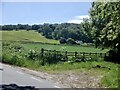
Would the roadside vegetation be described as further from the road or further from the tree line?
the tree line

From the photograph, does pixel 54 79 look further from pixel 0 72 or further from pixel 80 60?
pixel 80 60

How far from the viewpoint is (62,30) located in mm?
154500

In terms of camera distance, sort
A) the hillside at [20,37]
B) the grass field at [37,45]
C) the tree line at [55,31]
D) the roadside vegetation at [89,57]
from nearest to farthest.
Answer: the roadside vegetation at [89,57] → the grass field at [37,45] → the hillside at [20,37] → the tree line at [55,31]

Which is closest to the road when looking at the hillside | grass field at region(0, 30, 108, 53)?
grass field at region(0, 30, 108, 53)

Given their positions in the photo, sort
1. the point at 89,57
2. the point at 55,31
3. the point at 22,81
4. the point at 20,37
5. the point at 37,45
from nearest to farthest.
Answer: the point at 22,81
the point at 89,57
the point at 37,45
the point at 20,37
the point at 55,31

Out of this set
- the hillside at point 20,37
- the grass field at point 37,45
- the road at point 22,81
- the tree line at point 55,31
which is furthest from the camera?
the tree line at point 55,31

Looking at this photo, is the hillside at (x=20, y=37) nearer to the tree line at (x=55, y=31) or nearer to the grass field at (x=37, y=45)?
the grass field at (x=37, y=45)

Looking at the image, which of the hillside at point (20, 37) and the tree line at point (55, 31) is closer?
the hillside at point (20, 37)

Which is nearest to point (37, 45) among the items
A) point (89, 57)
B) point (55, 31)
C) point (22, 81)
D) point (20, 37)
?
point (89, 57)

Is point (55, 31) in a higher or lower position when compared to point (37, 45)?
higher

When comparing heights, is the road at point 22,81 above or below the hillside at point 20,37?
above

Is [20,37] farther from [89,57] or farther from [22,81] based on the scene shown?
[22,81]

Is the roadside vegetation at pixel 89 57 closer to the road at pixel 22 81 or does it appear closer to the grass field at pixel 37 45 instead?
the road at pixel 22 81

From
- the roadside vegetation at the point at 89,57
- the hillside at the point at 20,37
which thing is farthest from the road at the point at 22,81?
the hillside at the point at 20,37
